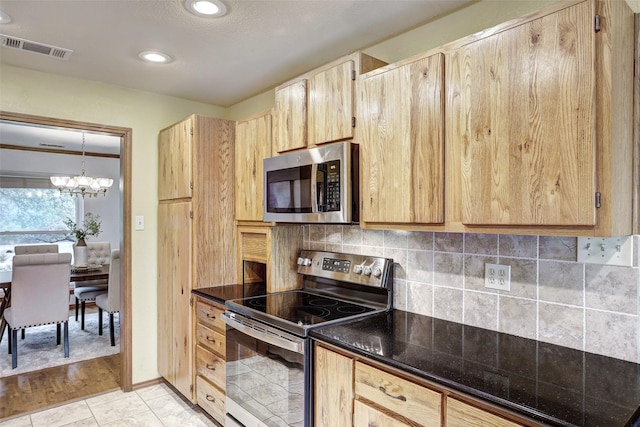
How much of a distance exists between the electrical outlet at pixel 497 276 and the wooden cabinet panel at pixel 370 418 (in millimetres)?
713

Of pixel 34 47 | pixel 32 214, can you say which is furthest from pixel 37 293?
pixel 32 214

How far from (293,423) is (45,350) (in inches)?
139

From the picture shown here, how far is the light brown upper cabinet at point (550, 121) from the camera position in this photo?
3.81 feet

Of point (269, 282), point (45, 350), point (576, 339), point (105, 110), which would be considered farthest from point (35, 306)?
point (576, 339)

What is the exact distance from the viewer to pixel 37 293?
367cm

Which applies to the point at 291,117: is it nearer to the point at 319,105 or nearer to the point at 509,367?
the point at 319,105

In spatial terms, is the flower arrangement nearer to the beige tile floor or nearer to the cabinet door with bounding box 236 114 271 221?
the beige tile floor

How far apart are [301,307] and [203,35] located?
158cm

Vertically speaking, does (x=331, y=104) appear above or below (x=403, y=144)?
above

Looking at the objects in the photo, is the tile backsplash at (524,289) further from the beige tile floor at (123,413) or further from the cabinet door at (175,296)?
the beige tile floor at (123,413)

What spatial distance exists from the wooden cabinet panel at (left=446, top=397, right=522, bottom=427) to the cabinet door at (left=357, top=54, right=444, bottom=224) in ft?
2.27

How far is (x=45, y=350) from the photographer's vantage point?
4.02 meters

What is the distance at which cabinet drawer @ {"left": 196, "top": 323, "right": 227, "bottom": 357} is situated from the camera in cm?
241

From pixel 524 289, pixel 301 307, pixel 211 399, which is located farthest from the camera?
pixel 211 399
